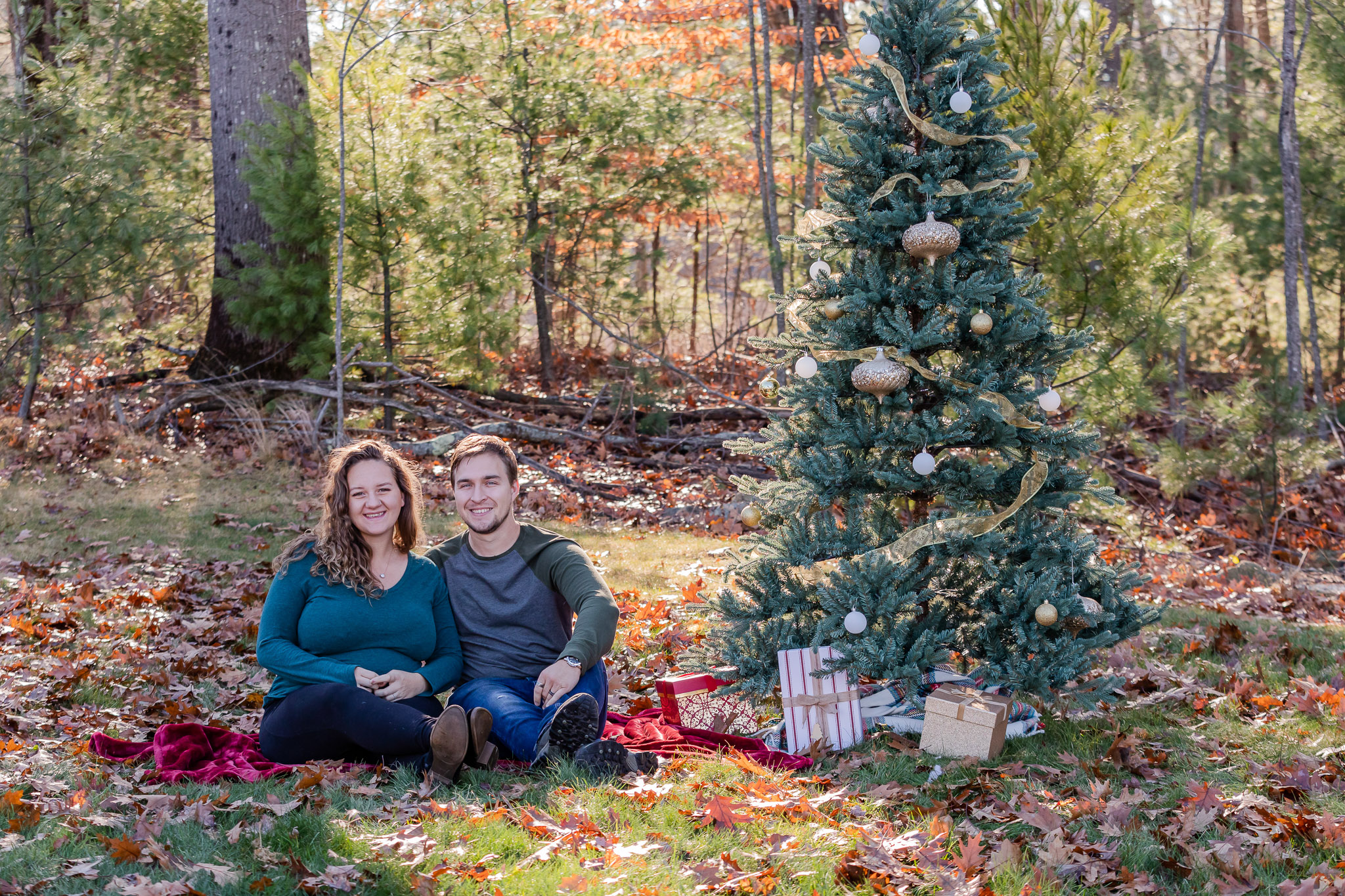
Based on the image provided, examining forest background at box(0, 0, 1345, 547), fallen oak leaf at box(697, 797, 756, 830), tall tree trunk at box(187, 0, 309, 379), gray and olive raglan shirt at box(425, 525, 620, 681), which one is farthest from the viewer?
tall tree trunk at box(187, 0, 309, 379)

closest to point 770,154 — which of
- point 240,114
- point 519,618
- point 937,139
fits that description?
point 240,114

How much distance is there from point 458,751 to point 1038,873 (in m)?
1.92

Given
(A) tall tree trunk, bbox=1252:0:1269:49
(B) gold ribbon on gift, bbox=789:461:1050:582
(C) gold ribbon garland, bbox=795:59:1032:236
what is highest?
(A) tall tree trunk, bbox=1252:0:1269:49

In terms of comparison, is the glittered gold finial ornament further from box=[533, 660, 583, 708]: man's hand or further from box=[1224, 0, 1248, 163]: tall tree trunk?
box=[1224, 0, 1248, 163]: tall tree trunk

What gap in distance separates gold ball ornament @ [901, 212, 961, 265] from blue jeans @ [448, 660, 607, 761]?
2.08 m

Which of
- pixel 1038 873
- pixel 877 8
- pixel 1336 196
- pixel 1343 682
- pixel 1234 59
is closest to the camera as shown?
pixel 1038 873

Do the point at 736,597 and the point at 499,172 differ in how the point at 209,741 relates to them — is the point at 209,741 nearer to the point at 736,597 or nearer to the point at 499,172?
the point at 736,597

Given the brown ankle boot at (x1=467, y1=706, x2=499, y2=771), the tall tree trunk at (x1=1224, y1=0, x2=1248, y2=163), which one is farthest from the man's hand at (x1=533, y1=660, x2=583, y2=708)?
the tall tree trunk at (x1=1224, y1=0, x2=1248, y2=163)

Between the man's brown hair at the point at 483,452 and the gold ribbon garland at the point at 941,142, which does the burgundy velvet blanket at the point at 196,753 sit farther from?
the gold ribbon garland at the point at 941,142

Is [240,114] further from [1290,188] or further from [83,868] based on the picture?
[1290,188]

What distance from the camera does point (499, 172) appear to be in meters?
12.0

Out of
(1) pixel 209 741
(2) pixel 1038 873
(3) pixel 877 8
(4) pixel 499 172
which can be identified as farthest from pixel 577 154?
(2) pixel 1038 873

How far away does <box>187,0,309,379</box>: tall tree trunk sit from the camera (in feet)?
36.9

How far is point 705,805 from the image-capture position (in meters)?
3.55
